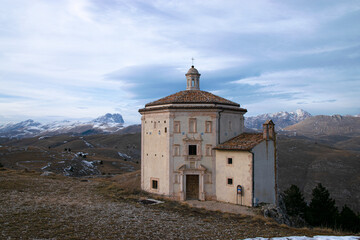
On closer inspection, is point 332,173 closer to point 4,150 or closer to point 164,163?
point 164,163

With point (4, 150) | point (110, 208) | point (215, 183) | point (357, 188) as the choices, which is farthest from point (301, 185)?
point (4, 150)

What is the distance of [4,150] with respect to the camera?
226ft

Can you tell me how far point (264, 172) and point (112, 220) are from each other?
1422 centimetres

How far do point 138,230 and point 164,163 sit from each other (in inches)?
452

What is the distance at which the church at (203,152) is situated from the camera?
25.8 meters

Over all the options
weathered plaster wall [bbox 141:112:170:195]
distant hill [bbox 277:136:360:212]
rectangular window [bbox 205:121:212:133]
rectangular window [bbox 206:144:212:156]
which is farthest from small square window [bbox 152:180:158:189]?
distant hill [bbox 277:136:360:212]

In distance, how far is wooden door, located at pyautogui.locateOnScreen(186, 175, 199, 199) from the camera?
27.6 m

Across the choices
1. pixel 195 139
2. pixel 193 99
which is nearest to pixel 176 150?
pixel 195 139

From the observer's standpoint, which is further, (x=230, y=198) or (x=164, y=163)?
(x=164, y=163)

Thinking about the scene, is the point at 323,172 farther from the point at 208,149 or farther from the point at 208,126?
the point at 208,126

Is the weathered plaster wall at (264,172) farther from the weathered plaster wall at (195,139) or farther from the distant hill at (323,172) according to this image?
the distant hill at (323,172)

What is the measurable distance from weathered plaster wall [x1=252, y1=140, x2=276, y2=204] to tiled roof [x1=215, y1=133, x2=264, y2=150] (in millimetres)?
506

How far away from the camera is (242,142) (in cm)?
2647

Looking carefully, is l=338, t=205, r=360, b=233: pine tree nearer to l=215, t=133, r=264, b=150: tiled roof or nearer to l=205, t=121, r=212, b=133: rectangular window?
l=215, t=133, r=264, b=150: tiled roof
